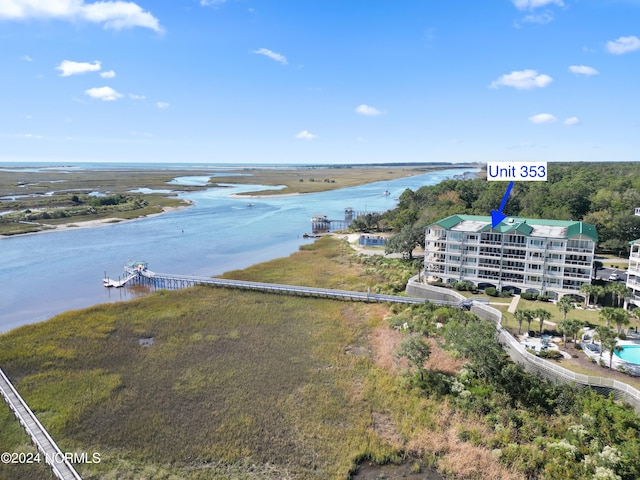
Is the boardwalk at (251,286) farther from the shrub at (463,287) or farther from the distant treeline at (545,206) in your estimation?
the distant treeline at (545,206)

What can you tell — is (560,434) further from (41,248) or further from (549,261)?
(41,248)

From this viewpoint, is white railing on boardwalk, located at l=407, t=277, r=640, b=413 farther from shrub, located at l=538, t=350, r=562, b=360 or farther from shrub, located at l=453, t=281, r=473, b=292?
shrub, located at l=453, t=281, r=473, b=292

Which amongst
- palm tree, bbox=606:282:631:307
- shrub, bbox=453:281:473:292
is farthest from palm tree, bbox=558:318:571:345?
shrub, bbox=453:281:473:292

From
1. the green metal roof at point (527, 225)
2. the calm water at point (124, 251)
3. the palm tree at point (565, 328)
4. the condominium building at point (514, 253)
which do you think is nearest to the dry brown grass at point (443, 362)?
the palm tree at point (565, 328)

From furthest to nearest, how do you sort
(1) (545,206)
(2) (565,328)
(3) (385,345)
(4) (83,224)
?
(4) (83,224)
(1) (545,206)
(3) (385,345)
(2) (565,328)

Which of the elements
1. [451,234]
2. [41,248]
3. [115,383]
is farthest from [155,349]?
[41,248]

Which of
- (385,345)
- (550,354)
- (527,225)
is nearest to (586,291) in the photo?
(527,225)

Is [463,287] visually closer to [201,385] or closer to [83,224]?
[201,385]
